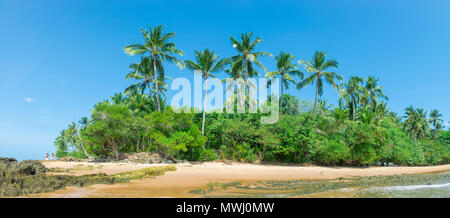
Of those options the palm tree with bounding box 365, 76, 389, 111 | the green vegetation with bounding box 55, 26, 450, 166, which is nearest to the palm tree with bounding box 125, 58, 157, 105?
the green vegetation with bounding box 55, 26, 450, 166

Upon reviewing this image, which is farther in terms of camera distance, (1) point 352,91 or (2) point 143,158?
(1) point 352,91

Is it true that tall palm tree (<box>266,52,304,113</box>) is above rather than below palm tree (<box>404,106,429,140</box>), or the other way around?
above

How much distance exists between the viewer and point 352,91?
33.6 meters

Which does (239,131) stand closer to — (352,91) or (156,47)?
(156,47)

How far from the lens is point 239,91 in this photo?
25.0 m

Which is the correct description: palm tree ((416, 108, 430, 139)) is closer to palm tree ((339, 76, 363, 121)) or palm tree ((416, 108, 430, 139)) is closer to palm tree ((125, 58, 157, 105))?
palm tree ((339, 76, 363, 121))

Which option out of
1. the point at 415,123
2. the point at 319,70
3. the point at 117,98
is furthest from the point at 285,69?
the point at 415,123

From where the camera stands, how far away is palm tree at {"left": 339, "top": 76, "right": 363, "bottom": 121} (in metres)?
33.3

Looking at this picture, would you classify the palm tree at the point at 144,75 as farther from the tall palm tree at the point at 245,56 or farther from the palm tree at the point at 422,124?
the palm tree at the point at 422,124

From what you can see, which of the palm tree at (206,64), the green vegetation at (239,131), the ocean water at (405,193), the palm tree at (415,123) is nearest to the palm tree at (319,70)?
the green vegetation at (239,131)

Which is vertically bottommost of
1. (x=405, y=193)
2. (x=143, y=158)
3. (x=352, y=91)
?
(x=143, y=158)

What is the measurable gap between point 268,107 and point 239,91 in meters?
3.74
